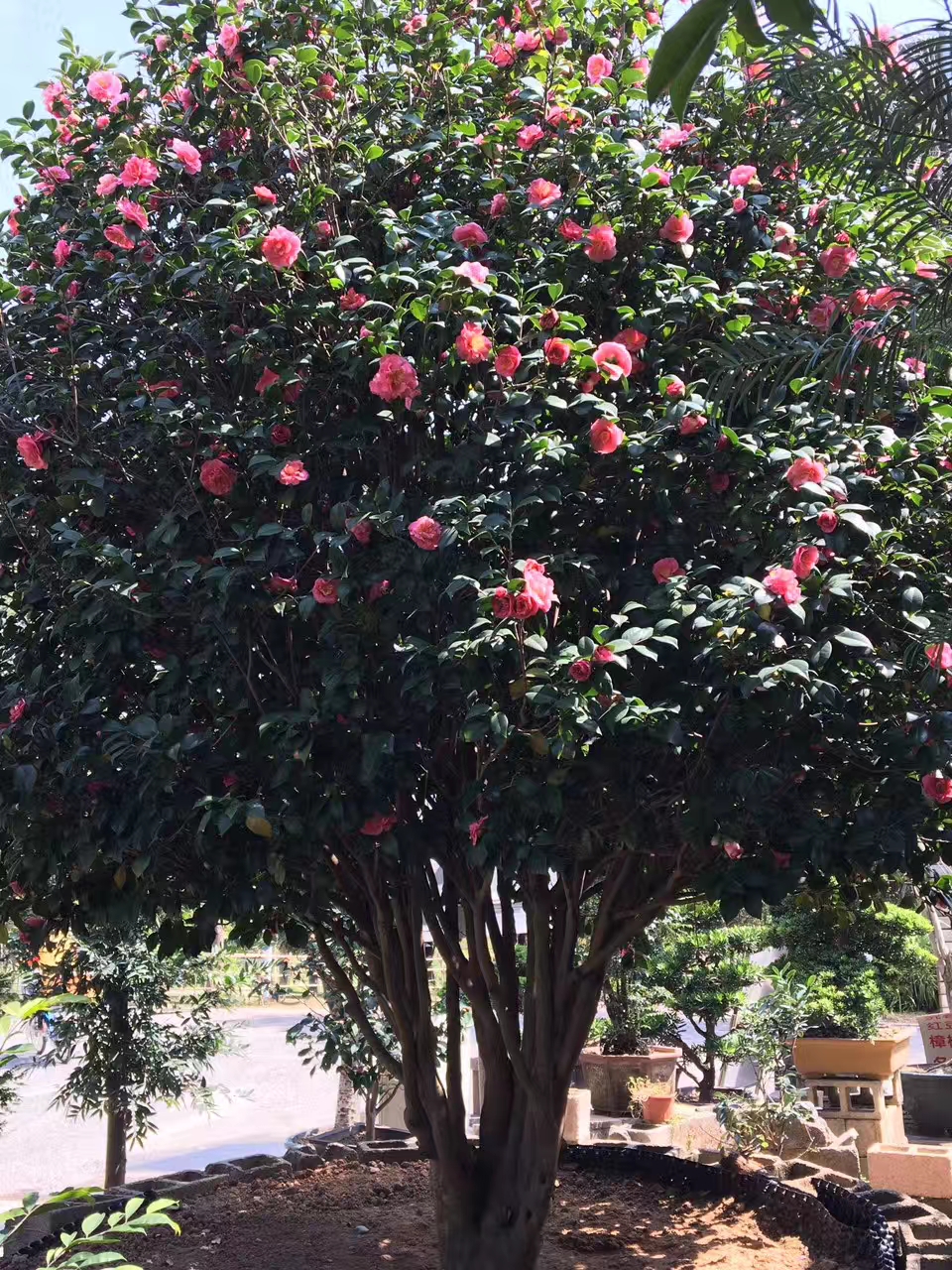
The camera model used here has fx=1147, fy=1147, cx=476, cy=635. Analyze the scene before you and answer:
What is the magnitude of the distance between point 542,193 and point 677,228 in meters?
0.50

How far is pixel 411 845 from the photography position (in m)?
4.12

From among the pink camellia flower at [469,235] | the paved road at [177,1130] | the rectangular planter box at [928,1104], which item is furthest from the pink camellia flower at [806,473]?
the rectangular planter box at [928,1104]

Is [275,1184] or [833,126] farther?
[275,1184]

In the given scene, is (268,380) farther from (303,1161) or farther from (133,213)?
(303,1161)

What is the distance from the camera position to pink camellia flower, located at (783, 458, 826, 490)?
346 centimetres

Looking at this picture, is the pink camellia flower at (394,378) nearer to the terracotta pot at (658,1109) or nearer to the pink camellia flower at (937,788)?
the pink camellia flower at (937,788)

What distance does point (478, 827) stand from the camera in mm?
3646

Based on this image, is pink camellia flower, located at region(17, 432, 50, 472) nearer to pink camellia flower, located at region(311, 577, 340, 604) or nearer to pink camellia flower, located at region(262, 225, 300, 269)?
pink camellia flower, located at region(262, 225, 300, 269)

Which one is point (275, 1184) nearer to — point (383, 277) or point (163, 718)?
point (163, 718)

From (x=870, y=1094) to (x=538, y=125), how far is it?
7.81 metres

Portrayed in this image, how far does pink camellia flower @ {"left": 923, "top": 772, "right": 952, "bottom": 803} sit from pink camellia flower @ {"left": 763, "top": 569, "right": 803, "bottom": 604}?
0.72 meters

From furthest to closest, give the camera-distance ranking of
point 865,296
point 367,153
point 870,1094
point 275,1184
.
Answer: point 870,1094, point 275,1184, point 367,153, point 865,296

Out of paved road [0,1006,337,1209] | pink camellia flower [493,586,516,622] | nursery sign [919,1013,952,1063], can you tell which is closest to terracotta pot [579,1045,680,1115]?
nursery sign [919,1013,952,1063]

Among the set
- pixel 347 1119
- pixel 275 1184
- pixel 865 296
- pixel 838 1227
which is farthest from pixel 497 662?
pixel 347 1119
